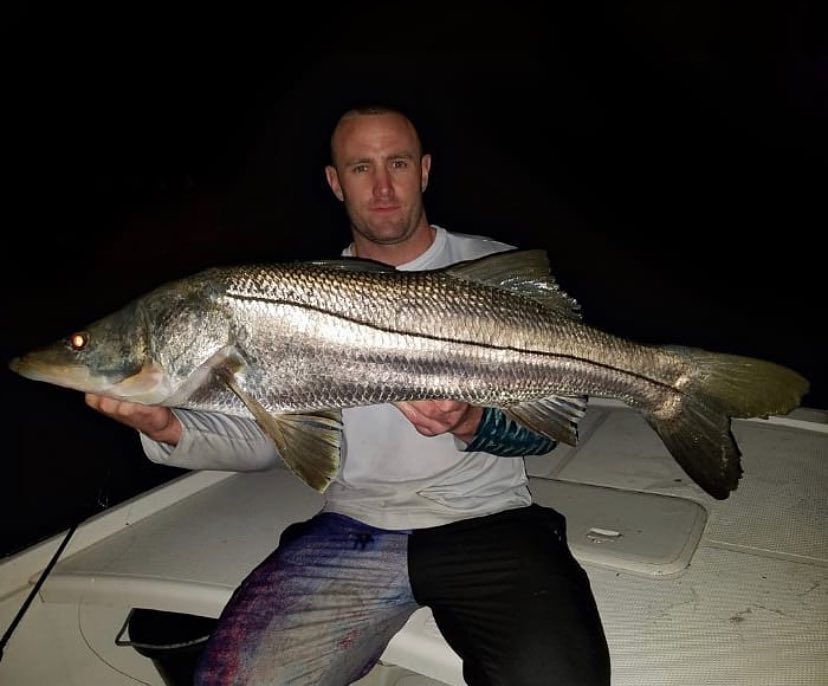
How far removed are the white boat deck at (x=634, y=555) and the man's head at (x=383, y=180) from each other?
56.5 inches

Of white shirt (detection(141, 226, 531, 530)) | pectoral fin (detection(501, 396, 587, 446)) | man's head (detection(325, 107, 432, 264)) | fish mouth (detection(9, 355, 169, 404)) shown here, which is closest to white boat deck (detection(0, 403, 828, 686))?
white shirt (detection(141, 226, 531, 530))

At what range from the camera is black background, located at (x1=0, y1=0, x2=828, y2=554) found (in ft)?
19.9

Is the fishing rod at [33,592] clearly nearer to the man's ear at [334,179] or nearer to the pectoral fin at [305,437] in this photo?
the pectoral fin at [305,437]

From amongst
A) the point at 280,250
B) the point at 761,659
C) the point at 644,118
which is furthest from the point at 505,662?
the point at 644,118

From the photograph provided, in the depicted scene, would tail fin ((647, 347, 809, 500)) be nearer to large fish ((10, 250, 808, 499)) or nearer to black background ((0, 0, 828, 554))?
large fish ((10, 250, 808, 499))

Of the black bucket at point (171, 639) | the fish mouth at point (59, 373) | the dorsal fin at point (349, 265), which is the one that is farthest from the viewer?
the black bucket at point (171, 639)

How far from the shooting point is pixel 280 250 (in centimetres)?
916

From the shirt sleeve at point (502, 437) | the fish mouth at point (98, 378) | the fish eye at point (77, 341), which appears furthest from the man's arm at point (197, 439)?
the shirt sleeve at point (502, 437)

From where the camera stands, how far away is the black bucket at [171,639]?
2.60m

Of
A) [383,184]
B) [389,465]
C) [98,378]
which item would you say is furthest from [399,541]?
[383,184]

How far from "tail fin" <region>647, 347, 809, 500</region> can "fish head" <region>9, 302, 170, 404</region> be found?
5.64 feet

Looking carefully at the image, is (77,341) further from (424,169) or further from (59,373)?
(424,169)

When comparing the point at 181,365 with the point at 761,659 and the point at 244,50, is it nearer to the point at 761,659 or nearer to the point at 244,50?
the point at 761,659

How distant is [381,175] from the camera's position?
2.85 m
